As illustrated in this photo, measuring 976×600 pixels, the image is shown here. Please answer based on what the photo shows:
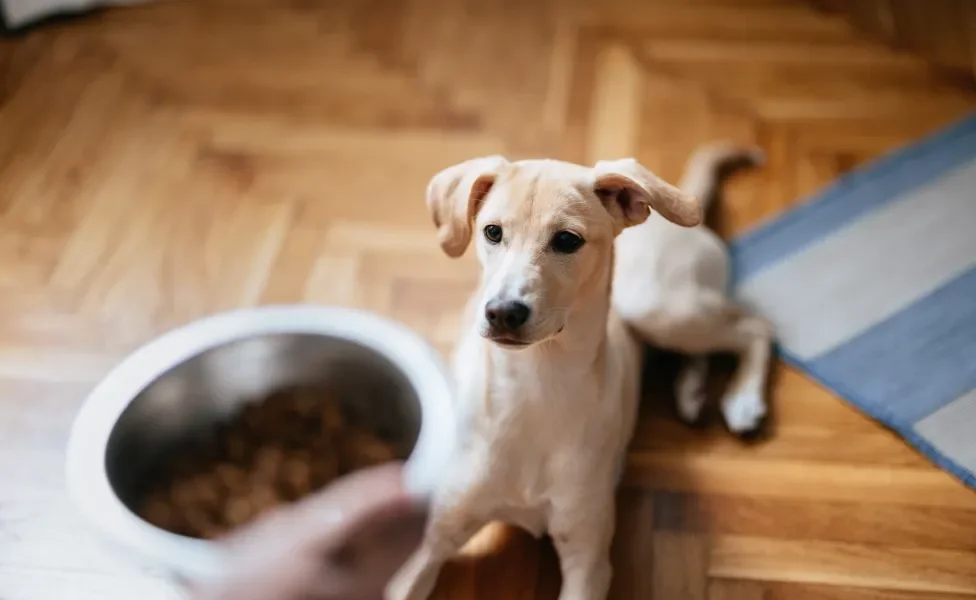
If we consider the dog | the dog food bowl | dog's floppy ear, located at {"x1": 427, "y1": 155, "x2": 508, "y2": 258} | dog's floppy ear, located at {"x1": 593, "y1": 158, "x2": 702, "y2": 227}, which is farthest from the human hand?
the dog

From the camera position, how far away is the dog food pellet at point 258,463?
1.57 metres

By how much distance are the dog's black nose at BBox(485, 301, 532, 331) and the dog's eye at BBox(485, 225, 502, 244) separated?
102 millimetres

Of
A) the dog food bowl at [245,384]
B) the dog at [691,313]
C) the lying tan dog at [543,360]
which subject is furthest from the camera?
the dog at [691,313]

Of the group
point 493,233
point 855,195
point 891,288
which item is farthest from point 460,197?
point 855,195

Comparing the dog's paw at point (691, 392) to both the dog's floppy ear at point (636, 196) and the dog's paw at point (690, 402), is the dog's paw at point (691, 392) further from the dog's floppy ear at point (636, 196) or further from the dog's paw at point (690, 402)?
the dog's floppy ear at point (636, 196)

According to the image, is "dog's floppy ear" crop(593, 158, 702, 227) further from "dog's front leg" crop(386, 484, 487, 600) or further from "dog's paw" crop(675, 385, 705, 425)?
"dog's paw" crop(675, 385, 705, 425)

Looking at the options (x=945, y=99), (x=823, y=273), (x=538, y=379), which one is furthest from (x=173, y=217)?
(x=945, y=99)

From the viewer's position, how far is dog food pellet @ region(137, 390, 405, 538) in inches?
61.7

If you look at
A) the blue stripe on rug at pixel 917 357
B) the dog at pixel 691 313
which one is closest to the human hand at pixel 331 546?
the dog at pixel 691 313

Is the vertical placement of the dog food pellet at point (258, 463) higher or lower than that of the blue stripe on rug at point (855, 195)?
lower

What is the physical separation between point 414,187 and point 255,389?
720 millimetres

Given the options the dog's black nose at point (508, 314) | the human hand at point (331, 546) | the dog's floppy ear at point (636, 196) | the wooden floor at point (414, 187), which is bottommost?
the wooden floor at point (414, 187)

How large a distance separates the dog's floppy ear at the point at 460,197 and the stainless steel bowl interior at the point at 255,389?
0.86 ft

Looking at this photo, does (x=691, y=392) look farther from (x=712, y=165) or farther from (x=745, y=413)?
(x=712, y=165)
